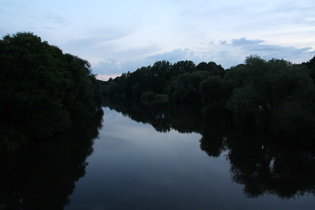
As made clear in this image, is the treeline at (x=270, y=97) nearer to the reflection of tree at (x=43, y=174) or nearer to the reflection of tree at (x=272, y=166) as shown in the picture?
the reflection of tree at (x=272, y=166)

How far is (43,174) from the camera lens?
1559 cm

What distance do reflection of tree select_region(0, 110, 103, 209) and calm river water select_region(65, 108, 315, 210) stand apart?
2.08 ft

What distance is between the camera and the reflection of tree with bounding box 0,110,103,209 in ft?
39.4

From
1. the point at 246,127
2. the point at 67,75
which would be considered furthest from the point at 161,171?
the point at 67,75

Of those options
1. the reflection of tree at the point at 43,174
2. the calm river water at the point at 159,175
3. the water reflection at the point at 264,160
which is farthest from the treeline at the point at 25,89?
the water reflection at the point at 264,160

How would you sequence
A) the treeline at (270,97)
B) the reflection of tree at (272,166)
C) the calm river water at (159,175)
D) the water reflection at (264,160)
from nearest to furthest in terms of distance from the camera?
the calm river water at (159,175) → the reflection of tree at (272,166) → the water reflection at (264,160) → the treeline at (270,97)

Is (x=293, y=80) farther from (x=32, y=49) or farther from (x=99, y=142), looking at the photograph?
(x=32, y=49)

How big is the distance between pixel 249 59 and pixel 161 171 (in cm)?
2165

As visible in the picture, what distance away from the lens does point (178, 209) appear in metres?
11.1

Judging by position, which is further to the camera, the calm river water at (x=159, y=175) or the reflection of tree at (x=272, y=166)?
the reflection of tree at (x=272, y=166)

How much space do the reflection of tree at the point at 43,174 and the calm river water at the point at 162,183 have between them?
25.0 inches

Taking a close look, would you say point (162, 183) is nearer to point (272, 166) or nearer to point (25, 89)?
point (272, 166)

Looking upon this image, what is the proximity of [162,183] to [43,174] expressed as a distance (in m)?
6.65

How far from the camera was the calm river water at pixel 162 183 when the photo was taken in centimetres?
1171
